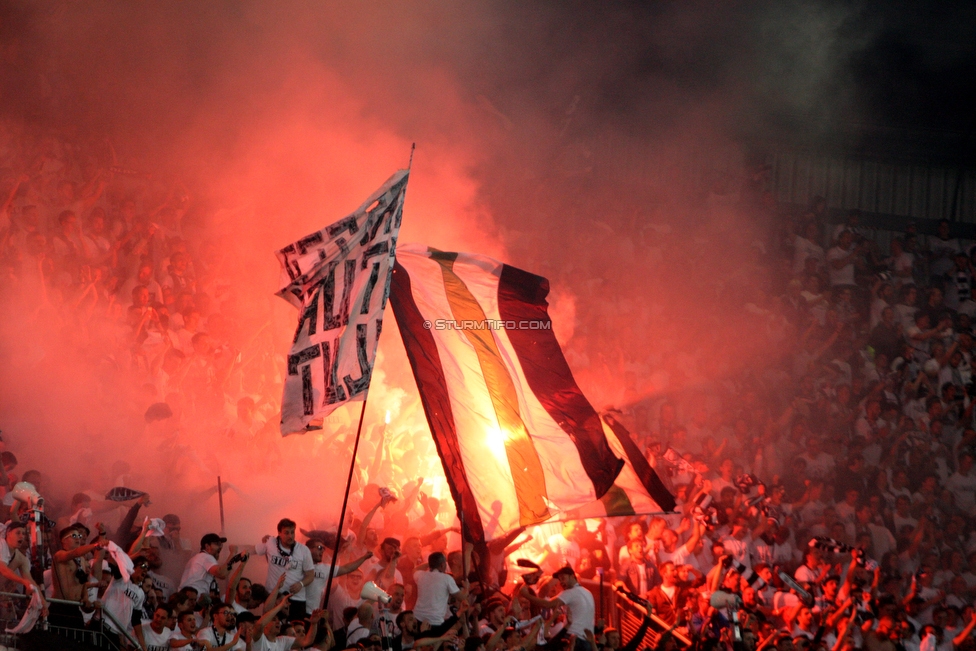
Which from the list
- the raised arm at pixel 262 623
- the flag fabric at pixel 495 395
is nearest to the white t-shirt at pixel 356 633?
the raised arm at pixel 262 623

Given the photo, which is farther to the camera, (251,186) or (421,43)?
(421,43)

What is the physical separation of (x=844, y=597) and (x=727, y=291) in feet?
15.4

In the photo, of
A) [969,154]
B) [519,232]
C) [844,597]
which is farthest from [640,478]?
[969,154]

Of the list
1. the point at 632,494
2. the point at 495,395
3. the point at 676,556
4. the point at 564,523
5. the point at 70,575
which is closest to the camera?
the point at 70,575

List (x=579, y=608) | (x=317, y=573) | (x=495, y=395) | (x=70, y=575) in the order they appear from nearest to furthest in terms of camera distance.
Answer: (x=70, y=575) → (x=317, y=573) → (x=579, y=608) → (x=495, y=395)

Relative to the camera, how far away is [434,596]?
6141 mm

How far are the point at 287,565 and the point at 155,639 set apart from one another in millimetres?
954

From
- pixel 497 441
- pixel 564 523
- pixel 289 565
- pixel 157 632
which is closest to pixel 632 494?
pixel 497 441

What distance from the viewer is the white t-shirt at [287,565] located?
5.82m

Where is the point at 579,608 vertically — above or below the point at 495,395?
below

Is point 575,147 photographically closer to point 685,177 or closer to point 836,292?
point 685,177

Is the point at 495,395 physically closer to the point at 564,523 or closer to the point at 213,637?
the point at 564,523

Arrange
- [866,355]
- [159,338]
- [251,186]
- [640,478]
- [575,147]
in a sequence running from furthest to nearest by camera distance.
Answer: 1. [575,147]
2. [866,355]
3. [251,186]
4. [159,338]
5. [640,478]

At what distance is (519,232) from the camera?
11539 mm
